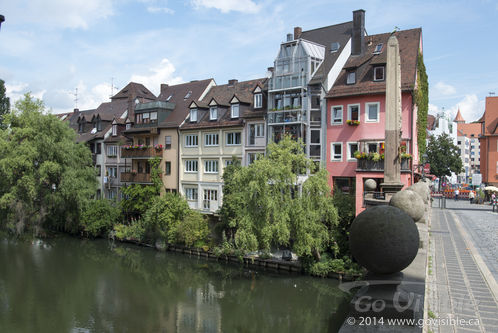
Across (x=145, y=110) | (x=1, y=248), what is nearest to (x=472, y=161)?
(x=145, y=110)

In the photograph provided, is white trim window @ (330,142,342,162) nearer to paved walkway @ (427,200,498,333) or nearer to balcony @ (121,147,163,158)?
paved walkway @ (427,200,498,333)

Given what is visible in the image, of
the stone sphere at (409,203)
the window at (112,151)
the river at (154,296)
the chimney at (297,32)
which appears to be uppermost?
the chimney at (297,32)

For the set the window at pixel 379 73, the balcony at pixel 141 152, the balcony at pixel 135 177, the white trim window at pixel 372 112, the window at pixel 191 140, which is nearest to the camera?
the white trim window at pixel 372 112

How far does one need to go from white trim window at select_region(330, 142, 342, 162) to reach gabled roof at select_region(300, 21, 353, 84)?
4.50 m

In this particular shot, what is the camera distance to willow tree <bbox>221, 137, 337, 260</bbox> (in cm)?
2330

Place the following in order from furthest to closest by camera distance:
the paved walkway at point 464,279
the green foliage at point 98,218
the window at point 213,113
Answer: the green foliage at point 98,218 < the window at point 213,113 < the paved walkway at point 464,279

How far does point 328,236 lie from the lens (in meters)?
23.8

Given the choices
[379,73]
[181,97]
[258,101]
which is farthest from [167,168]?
[379,73]

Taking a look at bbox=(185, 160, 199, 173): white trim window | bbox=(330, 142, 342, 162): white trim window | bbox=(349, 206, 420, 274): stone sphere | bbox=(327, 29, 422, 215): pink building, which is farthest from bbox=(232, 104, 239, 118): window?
bbox=(349, 206, 420, 274): stone sphere

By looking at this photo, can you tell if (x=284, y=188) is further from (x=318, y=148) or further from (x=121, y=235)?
(x=121, y=235)

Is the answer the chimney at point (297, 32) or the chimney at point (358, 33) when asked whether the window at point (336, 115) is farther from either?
the chimney at point (297, 32)

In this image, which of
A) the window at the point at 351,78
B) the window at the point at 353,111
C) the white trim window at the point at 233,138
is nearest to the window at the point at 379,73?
the window at the point at 351,78

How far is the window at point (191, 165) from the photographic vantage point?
3688cm

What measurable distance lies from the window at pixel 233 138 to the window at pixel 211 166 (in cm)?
215
